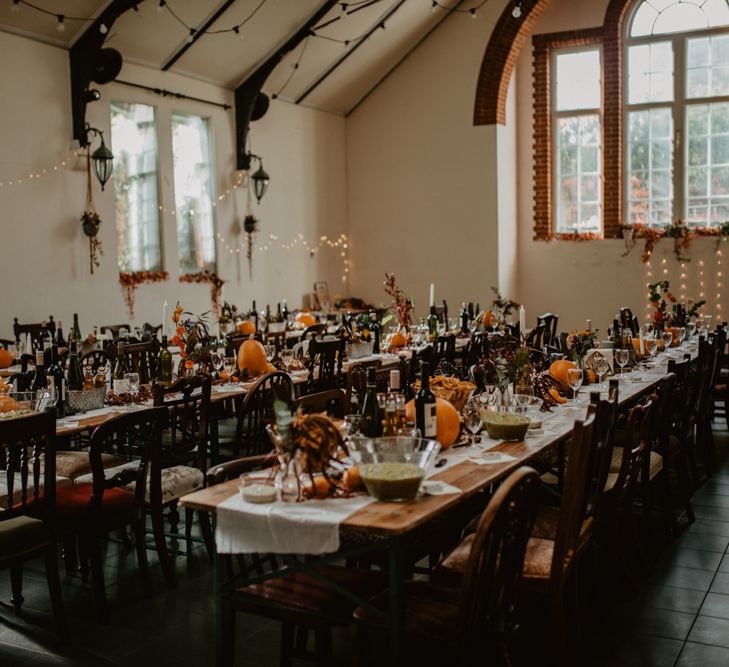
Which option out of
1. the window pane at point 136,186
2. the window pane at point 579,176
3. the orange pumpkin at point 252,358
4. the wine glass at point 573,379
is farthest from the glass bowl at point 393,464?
the window pane at point 579,176

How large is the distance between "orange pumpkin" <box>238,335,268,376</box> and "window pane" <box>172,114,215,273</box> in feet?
15.7

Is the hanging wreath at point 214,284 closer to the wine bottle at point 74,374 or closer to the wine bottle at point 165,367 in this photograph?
the wine bottle at point 165,367

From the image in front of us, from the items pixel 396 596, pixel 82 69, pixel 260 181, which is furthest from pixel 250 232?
pixel 396 596

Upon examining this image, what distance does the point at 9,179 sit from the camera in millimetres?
8492

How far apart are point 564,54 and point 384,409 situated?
399 inches

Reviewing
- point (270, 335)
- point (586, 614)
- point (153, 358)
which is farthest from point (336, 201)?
point (586, 614)

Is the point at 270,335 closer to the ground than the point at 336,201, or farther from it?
closer to the ground

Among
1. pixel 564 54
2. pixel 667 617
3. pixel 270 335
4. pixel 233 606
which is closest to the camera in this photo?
pixel 233 606

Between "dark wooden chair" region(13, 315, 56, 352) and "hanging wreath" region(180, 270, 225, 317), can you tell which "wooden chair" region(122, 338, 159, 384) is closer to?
"dark wooden chair" region(13, 315, 56, 352)

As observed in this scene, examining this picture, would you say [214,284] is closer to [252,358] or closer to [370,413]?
[252,358]

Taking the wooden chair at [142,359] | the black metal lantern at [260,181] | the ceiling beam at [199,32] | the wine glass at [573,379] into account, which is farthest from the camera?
the black metal lantern at [260,181]

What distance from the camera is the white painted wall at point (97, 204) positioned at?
855 cm

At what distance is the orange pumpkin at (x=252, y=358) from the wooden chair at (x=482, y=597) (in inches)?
127

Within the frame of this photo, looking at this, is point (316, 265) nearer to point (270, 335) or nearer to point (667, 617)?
point (270, 335)
